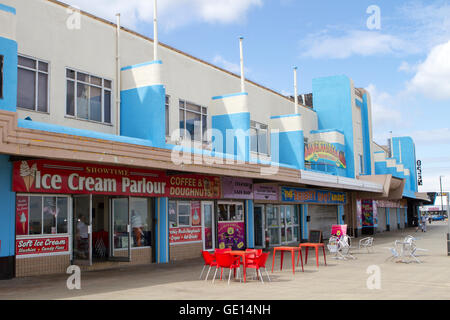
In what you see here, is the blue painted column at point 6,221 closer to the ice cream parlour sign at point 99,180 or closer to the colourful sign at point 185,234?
the ice cream parlour sign at point 99,180

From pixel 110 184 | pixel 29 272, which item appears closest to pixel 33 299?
pixel 29 272

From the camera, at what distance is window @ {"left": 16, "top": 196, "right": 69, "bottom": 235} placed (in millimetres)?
12547

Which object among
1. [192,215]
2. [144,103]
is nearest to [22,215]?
[144,103]

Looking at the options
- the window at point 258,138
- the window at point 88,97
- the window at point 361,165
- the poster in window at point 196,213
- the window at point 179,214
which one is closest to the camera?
the window at point 88,97

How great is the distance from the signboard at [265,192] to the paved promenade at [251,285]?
25.1 ft

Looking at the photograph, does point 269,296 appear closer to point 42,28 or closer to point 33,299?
point 33,299

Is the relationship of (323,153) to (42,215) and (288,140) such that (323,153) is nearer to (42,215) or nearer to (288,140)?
(288,140)

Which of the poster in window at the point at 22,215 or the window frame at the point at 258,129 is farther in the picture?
the window frame at the point at 258,129

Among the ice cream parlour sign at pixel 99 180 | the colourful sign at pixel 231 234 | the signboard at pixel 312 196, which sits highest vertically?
the ice cream parlour sign at pixel 99 180

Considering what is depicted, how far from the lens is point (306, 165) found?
90.9ft

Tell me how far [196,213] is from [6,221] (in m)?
8.22

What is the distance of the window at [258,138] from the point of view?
23719 mm

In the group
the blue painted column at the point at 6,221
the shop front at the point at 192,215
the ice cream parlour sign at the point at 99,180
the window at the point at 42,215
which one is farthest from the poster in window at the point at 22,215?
the shop front at the point at 192,215

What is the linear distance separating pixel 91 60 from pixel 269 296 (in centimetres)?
962
